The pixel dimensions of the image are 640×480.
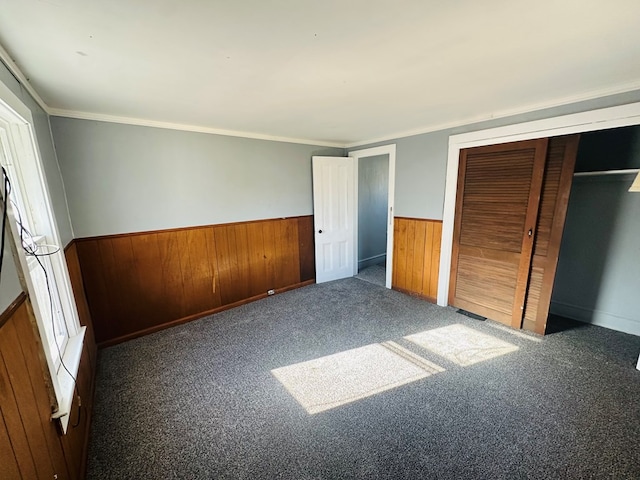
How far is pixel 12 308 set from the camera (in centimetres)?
92

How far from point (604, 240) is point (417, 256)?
176cm

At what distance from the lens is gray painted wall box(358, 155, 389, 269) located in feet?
15.4

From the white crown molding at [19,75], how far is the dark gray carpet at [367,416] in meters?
2.12

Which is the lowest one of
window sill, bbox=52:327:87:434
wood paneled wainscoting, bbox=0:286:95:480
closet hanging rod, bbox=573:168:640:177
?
window sill, bbox=52:327:87:434

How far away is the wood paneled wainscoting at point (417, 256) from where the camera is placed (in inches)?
127

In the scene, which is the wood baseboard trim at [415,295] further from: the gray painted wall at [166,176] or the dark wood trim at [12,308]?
the dark wood trim at [12,308]

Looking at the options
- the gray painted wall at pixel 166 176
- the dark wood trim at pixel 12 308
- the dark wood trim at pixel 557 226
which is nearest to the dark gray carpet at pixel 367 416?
the dark wood trim at pixel 557 226

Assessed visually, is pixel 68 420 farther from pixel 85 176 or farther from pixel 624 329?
pixel 624 329

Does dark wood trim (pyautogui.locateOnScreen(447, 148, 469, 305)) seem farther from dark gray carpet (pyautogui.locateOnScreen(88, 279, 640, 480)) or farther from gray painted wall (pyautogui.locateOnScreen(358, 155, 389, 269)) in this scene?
gray painted wall (pyautogui.locateOnScreen(358, 155, 389, 269))

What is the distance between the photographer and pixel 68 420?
1.26 m

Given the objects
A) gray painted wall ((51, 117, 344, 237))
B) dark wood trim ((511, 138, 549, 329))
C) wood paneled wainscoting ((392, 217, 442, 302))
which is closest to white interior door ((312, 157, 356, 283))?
gray painted wall ((51, 117, 344, 237))

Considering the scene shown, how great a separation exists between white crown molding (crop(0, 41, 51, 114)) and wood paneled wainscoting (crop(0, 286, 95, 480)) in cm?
122

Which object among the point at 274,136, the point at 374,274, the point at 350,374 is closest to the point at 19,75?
the point at 274,136

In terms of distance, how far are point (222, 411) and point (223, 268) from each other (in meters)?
1.74
